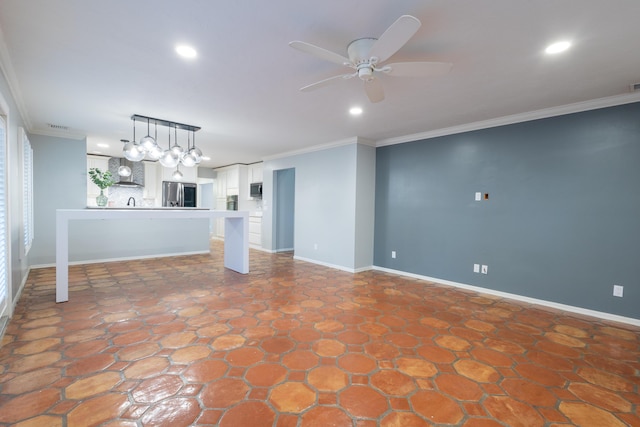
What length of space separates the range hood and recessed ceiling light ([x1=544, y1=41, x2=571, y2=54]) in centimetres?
877

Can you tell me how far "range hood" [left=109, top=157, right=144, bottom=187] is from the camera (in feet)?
24.9

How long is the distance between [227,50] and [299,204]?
422 cm

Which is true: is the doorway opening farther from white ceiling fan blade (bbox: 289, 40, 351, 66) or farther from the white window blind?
white ceiling fan blade (bbox: 289, 40, 351, 66)

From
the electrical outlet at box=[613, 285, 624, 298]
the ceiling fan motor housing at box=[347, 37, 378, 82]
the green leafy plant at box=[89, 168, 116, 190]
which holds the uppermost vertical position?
the ceiling fan motor housing at box=[347, 37, 378, 82]

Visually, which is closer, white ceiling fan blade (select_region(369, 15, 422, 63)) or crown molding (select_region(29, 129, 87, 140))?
white ceiling fan blade (select_region(369, 15, 422, 63))

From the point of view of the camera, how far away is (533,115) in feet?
11.9

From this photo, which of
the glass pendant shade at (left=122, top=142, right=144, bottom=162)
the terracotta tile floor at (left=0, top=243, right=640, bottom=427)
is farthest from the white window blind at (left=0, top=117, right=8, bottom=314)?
the glass pendant shade at (left=122, top=142, right=144, bottom=162)

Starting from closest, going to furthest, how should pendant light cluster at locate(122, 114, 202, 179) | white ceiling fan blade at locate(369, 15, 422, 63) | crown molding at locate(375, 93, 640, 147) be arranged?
white ceiling fan blade at locate(369, 15, 422, 63), crown molding at locate(375, 93, 640, 147), pendant light cluster at locate(122, 114, 202, 179)

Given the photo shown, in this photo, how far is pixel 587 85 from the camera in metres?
2.82

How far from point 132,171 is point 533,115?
896cm

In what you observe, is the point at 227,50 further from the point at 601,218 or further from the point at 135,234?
the point at 135,234

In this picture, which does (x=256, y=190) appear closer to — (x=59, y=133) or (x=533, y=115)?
(x=59, y=133)

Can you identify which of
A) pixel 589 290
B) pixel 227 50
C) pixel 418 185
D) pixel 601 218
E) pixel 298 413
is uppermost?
pixel 227 50

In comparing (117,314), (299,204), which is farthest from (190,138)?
(117,314)
